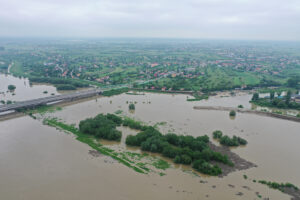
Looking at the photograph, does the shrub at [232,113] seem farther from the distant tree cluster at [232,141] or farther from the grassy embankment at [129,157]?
the grassy embankment at [129,157]

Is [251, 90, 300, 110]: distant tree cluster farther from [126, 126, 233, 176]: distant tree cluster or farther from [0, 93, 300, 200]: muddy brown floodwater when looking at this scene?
[126, 126, 233, 176]: distant tree cluster

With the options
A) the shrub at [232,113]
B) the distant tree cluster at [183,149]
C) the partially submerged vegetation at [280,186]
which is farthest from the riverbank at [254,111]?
the partially submerged vegetation at [280,186]

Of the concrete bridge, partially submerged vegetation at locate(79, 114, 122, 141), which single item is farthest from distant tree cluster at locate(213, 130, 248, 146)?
the concrete bridge

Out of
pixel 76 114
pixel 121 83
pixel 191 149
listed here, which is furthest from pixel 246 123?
pixel 121 83

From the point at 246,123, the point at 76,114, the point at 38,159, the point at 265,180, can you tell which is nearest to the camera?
the point at 265,180

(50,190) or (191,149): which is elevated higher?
(191,149)

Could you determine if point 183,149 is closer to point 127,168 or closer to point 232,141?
point 127,168

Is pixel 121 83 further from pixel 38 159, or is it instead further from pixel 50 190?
pixel 50 190
